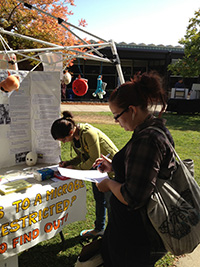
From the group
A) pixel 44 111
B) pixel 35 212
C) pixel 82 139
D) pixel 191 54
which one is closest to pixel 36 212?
pixel 35 212

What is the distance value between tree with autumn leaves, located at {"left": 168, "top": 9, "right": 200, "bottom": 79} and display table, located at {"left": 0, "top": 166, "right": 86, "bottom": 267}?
488 inches

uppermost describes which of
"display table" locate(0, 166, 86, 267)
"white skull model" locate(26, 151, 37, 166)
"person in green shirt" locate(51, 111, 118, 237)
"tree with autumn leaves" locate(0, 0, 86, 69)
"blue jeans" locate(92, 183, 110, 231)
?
"tree with autumn leaves" locate(0, 0, 86, 69)

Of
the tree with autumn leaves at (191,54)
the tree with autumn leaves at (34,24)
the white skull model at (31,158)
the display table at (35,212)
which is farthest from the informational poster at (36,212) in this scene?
the tree with autumn leaves at (191,54)

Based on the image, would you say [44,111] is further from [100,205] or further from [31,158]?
[100,205]

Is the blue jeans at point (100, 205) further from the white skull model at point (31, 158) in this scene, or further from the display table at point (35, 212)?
the white skull model at point (31, 158)

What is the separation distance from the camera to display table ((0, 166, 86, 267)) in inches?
62.6

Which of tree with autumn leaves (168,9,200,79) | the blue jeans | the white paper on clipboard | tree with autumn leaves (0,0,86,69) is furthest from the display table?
tree with autumn leaves (168,9,200,79)

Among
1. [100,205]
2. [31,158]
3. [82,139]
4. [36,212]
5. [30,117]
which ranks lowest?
[100,205]

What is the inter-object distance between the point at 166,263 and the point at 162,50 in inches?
654

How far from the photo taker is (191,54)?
42.2 ft

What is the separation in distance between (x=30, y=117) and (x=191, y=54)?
12.7 m

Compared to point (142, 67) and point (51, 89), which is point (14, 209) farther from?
point (142, 67)

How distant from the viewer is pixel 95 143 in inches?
81.7

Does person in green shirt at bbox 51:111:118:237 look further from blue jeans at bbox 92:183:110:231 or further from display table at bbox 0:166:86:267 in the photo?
blue jeans at bbox 92:183:110:231
